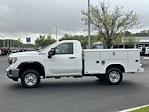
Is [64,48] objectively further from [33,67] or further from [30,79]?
[30,79]

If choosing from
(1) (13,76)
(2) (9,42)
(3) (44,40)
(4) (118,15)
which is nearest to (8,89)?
(1) (13,76)

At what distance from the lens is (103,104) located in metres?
10.1

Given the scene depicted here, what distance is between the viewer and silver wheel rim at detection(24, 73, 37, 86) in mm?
14117

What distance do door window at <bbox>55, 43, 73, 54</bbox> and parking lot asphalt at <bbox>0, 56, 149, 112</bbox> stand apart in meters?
1.44

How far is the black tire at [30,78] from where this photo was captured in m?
14.1

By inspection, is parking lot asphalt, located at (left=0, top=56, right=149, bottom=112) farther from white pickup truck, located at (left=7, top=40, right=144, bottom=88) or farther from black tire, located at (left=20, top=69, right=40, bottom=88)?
white pickup truck, located at (left=7, top=40, right=144, bottom=88)

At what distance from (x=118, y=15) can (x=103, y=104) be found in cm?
2896

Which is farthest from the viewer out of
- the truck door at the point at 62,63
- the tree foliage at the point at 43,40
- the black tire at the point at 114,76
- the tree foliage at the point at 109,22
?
the tree foliage at the point at 43,40

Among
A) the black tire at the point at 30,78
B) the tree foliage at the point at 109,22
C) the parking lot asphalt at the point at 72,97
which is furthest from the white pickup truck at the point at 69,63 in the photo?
the tree foliage at the point at 109,22

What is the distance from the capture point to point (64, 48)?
14.6m

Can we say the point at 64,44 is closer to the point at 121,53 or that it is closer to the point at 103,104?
the point at 121,53

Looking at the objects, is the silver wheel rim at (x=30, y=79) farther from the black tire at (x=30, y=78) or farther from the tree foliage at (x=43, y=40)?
the tree foliage at (x=43, y=40)


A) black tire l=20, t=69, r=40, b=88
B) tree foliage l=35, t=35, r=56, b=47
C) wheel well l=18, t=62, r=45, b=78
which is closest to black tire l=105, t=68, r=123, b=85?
wheel well l=18, t=62, r=45, b=78

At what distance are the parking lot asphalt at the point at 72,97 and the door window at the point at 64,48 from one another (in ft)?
4.71
